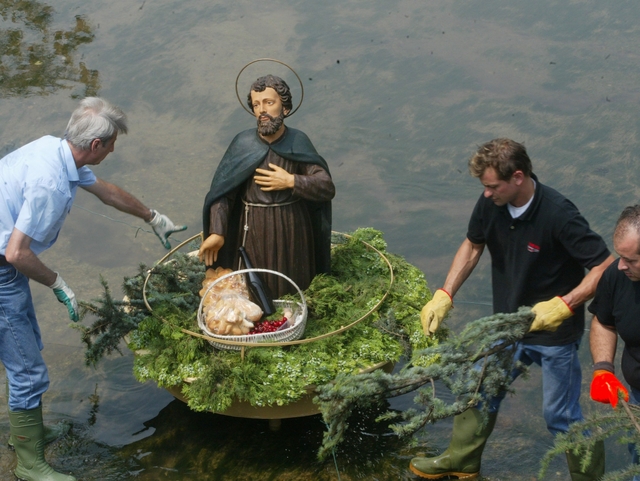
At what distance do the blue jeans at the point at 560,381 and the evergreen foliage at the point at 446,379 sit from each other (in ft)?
Result: 0.77

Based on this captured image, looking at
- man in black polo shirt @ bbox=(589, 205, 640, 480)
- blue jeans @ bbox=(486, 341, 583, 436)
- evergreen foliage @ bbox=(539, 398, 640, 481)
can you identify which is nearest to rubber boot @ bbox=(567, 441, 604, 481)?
blue jeans @ bbox=(486, 341, 583, 436)

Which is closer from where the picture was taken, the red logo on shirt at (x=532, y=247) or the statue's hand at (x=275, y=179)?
the red logo on shirt at (x=532, y=247)

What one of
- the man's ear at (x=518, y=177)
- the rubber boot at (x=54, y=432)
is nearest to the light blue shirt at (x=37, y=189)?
the rubber boot at (x=54, y=432)

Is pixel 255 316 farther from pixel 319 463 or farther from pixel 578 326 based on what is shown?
pixel 578 326

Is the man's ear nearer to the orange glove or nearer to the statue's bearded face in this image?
the orange glove

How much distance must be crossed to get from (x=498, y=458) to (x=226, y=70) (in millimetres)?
5647

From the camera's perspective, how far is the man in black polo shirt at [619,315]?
339 cm

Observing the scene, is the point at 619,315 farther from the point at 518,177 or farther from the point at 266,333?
the point at 266,333

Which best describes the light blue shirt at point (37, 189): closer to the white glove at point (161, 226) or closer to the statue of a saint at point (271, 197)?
the white glove at point (161, 226)

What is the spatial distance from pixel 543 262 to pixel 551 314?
0.34 metres

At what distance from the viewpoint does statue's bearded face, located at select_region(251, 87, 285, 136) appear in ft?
15.6

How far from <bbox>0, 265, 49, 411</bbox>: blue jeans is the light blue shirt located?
0.23 meters

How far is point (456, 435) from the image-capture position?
4.54 meters

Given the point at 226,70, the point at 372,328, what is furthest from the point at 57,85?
the point at 372,328
